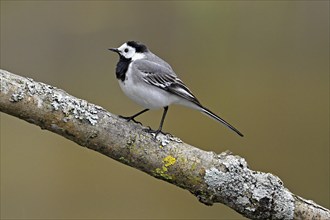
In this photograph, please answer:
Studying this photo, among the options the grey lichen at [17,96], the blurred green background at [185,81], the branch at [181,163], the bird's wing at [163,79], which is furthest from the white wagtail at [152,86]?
the blurred green background at [185,81]

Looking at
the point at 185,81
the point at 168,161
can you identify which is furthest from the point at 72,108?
the point at 185,81

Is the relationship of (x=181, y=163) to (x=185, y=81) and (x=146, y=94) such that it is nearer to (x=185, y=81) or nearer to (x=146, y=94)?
(x=146, y=94)

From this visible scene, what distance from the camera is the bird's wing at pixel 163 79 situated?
1582 millimetres

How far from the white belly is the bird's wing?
1 cm

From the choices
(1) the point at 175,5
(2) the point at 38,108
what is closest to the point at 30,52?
(1) the point at 175,5

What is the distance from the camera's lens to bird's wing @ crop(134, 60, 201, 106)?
62.3 inches

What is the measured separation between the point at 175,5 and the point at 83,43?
442 millimetres

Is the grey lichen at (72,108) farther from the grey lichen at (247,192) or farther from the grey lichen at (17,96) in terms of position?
the grey lichen at (247,192)

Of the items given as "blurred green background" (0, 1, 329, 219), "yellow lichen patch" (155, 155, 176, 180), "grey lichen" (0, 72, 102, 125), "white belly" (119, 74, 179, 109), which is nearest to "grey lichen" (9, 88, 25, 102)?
"grey lichen" (0, 72, 102, 125)

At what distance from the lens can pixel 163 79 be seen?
1610 millimetres

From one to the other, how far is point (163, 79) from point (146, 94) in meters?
0.05

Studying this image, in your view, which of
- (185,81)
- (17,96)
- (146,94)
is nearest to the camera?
(17,96)

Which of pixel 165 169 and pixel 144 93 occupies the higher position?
pixel 144 93

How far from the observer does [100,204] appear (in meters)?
2.55
